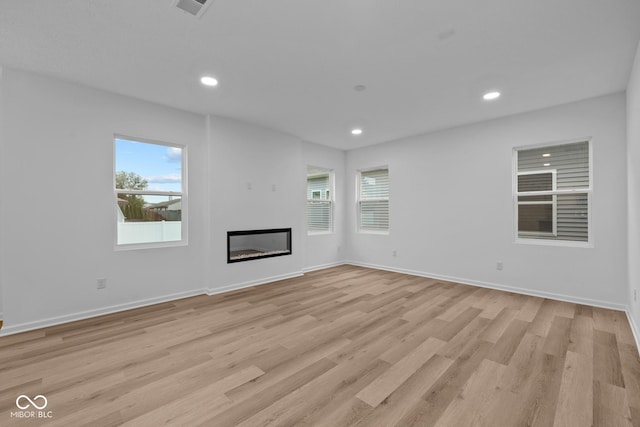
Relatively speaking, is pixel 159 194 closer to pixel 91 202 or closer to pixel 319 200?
pixel 91 202

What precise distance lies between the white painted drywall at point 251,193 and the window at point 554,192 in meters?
3.61

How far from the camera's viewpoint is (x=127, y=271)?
11.4 feet

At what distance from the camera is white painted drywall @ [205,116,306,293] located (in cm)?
418

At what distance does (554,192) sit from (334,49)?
142 inches

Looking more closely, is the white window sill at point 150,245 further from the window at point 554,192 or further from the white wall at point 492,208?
the window at point 554,192

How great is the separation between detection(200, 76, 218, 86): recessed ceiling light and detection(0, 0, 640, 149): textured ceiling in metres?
0.09

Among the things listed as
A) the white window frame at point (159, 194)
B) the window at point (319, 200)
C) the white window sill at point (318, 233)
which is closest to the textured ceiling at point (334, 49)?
the white window frame at point (159, 194)

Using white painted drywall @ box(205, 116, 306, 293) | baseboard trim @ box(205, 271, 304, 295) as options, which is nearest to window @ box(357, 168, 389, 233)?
white painted drywall @ box(205, 116, 306, 293)

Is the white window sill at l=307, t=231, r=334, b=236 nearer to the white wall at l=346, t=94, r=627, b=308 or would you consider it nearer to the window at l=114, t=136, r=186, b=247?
the white wall at l=346, t=94, r=627, b=308

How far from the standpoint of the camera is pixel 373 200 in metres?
6.12

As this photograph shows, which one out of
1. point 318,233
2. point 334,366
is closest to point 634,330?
point 334,366

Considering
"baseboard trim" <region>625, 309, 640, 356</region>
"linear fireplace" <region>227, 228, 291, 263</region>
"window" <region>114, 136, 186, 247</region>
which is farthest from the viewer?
"linear fireplace" <region>227, 228, 291, 263</region>

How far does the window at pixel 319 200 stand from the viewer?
6078mm

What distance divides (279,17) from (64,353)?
3.27 meters
